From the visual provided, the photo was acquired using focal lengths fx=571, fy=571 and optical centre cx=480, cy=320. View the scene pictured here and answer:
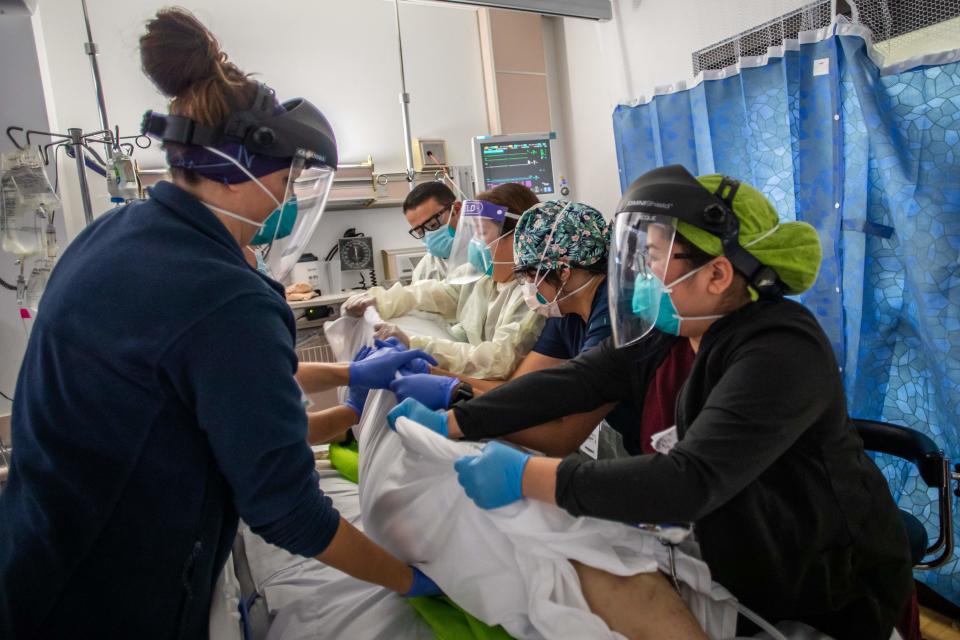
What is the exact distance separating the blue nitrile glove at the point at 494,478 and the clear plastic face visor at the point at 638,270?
1.25 feet

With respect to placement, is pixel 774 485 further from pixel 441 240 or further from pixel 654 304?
pixel 441 240

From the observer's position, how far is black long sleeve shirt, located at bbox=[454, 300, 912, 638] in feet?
2.92

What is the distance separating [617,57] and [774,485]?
3391 millimetres

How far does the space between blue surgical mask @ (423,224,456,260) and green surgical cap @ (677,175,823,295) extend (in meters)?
1.83

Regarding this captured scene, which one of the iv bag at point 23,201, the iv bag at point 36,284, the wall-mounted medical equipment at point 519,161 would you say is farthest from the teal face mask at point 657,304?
the wall-mounted medical equipment at point 519,161

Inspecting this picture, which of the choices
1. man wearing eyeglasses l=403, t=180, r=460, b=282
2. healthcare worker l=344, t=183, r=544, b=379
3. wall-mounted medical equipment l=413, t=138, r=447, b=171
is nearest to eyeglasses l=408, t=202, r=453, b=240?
man wearing eyeglasses l=403, t=180, r=460, b=282

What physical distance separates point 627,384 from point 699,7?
260 cm

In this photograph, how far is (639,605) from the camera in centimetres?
92

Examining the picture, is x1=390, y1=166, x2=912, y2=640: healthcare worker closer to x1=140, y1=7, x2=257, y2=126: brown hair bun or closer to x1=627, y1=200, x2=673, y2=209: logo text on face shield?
x1=627, y1=200, x2=673, y2=209: logo text on face shield

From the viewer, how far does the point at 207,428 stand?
Answer: 776mm

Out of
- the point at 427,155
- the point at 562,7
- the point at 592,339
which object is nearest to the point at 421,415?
the point at 592,339

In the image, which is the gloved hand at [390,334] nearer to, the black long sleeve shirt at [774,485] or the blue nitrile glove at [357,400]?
the blue nitrile glove at [357,400]

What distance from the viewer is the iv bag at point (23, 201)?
2381 millimetres

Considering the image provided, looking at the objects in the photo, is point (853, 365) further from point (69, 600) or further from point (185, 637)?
point (69, 600)
